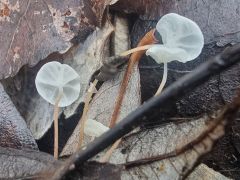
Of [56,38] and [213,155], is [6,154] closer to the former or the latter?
[56,38]

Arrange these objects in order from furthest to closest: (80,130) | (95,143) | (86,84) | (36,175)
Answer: (86,84)
(80,130)
(36,175)
(95,143)

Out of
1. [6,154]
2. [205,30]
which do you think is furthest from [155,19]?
[6,154]

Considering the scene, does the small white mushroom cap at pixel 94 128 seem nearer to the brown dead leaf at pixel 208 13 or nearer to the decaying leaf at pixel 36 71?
the decaying leaf at pixel 36 71

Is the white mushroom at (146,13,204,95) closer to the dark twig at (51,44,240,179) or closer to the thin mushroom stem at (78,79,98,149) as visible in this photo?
the thin mushroom stem at (78,79,98,149)

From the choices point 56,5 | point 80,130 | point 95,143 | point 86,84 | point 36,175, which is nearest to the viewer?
point 95,143

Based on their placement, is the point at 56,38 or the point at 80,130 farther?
the point at 56,38

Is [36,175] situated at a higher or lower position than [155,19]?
lower

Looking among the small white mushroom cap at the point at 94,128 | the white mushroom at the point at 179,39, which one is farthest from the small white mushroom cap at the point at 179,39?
the small white mushroom cap at the point at 94,128
